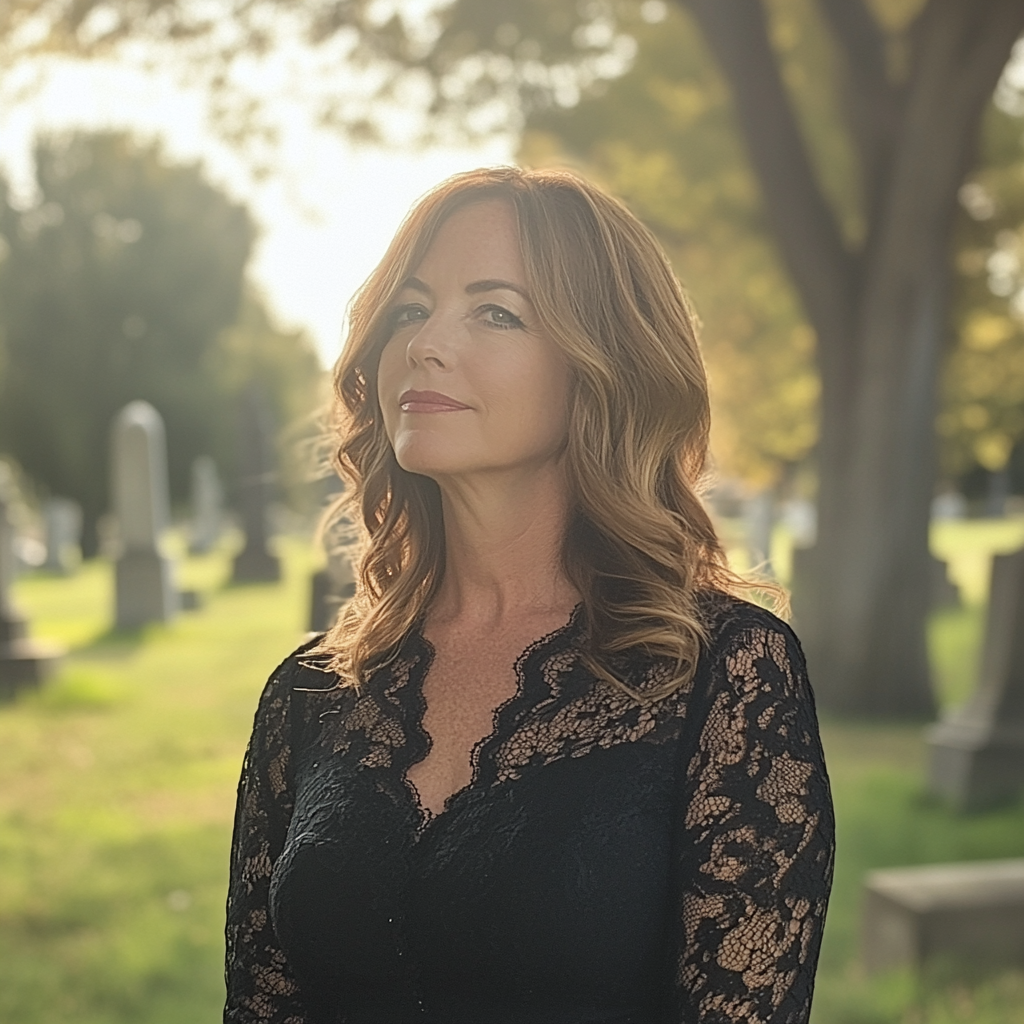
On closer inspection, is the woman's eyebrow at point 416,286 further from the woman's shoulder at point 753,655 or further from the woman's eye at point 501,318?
the woman's shoulder at point 753,655

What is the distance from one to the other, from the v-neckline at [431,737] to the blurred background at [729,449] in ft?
2.10

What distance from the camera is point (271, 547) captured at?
2133 centimetres

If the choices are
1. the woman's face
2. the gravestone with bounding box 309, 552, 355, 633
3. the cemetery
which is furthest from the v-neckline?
the cemetery

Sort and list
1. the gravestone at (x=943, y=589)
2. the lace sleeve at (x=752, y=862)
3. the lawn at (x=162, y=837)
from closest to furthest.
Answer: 1. the lace sleeve at (x=752, y=862)
2. the lawn at (x=162, y=837)
3. the gravestone at (x=943, y=589)

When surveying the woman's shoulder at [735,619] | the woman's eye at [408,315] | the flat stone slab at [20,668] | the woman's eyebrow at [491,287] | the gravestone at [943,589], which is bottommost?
the gravestone at [943,589]

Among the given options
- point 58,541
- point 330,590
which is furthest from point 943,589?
point 58,541

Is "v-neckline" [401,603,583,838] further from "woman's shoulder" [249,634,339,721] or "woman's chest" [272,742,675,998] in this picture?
"woman's shoulder" [249,634,339,721]

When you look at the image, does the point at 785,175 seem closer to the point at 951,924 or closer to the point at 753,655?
the point at 951,924

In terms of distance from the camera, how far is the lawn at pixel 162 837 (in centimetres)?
495

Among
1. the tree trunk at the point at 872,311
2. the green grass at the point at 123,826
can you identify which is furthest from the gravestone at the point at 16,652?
the tree trunk at the point at 872,311

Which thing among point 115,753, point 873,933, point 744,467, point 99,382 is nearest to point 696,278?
point 744,467

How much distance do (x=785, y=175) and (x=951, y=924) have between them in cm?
618

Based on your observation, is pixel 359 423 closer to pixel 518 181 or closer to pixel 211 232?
pixel 518 181

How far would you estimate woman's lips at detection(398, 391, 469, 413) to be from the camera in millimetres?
2045
